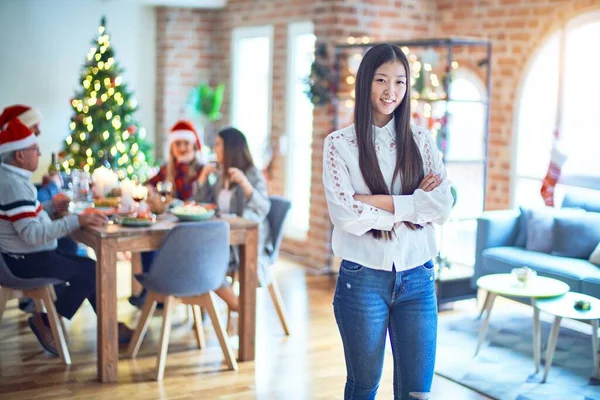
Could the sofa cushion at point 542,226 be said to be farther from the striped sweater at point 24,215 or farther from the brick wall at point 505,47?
the striped sweater at point 24,215

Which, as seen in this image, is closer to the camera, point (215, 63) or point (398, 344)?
point (398, 344)

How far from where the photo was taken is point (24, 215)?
4.20m

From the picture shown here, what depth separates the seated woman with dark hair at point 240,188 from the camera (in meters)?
4.91

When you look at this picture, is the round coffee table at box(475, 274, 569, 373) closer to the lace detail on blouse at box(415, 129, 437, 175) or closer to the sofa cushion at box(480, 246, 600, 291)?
the sofa cushion at box(480, 246, 600, 291)

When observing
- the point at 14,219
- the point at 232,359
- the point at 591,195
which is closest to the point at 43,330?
the point at 14,219

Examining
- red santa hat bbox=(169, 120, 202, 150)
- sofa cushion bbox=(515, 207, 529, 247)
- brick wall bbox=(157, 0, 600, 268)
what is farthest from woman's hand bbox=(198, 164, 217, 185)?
sofa cushion bbox=(515, 207, 529, 247)

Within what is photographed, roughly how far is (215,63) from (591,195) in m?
4.64

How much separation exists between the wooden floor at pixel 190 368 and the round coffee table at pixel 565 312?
518 mm

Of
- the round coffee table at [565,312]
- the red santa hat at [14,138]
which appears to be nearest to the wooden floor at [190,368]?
the round coffee table at [565,312]

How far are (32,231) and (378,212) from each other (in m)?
2.38

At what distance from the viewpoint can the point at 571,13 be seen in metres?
5.92

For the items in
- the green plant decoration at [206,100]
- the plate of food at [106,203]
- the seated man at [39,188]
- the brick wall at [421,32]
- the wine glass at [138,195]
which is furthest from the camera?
the green plant decoration at [206,100]

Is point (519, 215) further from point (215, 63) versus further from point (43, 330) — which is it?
point (215, 63)

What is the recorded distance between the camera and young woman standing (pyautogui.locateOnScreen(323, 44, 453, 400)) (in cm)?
247
